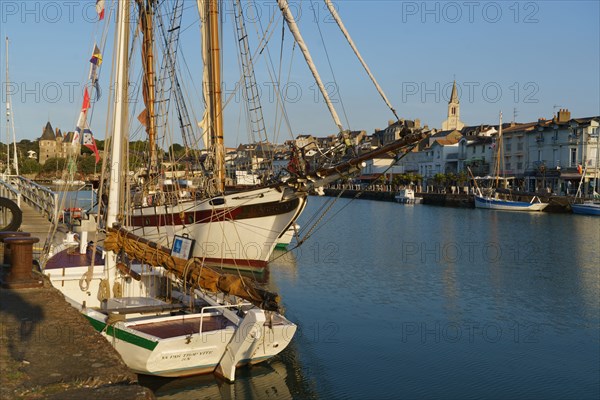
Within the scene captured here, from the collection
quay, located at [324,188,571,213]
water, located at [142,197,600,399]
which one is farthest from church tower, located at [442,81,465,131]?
water, located at [142,197,600,399]

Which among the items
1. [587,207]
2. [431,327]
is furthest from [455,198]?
[431,327]

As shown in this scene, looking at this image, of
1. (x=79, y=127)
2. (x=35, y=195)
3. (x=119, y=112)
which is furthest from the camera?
(x=35, y=195)

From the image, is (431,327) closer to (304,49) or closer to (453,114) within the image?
(304,49)

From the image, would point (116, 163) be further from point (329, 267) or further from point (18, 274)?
point (329, 267)

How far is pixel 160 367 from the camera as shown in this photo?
11859 millimetres

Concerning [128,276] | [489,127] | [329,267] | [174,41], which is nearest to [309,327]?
[128,276]

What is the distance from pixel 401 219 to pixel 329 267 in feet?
124

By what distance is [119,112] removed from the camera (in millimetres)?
14398

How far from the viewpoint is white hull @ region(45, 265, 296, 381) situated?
458 inches

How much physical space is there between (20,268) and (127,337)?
2.78m

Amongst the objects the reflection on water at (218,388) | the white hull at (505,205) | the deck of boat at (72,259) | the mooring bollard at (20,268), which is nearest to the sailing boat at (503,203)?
the white hull at (505,205)

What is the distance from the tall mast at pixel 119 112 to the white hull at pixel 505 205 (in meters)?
75.8

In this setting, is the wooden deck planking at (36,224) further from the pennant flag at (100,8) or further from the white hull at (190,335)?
the white hull at (190,335)

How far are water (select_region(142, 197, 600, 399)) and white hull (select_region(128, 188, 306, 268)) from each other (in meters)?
1.52
